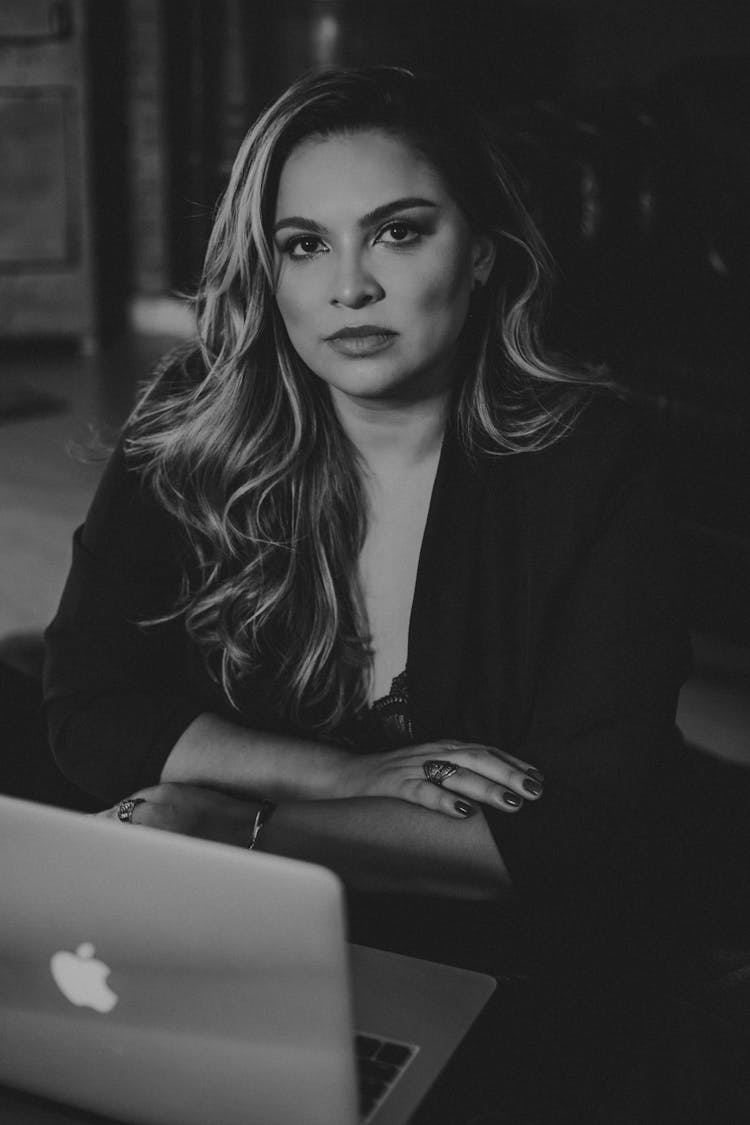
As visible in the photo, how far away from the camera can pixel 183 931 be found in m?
0.68

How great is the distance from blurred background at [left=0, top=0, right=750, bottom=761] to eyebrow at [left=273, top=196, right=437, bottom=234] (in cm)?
83

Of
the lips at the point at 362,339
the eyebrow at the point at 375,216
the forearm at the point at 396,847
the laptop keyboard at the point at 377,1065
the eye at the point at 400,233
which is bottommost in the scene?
the forearm at the point at 396,847

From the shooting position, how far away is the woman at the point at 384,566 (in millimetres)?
1205

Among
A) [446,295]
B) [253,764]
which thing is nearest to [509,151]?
[446,295]

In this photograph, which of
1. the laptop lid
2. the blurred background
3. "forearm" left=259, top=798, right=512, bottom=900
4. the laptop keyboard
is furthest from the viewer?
the blurred background

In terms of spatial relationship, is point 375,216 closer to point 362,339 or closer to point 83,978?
point 362,339

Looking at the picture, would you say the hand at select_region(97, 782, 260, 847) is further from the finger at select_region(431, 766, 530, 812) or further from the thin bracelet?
the finger at select_region(431, 766, 530, 812)

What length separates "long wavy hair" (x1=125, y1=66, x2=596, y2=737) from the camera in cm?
139

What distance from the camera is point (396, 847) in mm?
1182

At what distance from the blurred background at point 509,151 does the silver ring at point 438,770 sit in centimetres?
83

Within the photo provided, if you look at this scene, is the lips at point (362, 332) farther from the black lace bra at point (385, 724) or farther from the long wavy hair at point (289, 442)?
the black lace bra at point (385, 724)

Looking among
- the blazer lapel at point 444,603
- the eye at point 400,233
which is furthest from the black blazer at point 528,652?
the eye at point 400,233

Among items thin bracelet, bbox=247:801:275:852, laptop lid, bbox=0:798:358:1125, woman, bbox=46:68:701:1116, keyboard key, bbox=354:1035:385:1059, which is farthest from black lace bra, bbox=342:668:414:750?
laptop lid, bbox=0:798:358:1125

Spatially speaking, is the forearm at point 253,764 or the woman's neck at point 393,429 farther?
the woman's neck at point 393,429
